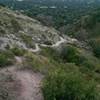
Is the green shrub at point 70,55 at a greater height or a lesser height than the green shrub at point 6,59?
lesser

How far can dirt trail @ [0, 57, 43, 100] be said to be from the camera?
34263mm

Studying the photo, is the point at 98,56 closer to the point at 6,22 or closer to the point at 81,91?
the point at 6,22

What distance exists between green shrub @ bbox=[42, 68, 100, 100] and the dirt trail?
147 centimetres

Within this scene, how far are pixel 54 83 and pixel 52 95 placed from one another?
97cm

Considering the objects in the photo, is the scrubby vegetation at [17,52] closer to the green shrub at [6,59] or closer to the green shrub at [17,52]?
the green shrub at [17,52]

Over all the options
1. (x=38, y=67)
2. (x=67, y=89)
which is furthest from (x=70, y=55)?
(x=67, y=89)

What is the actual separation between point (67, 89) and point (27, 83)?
18.5 feet

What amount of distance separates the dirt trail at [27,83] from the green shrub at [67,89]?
1465 millimetres

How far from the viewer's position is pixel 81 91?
3294 cm

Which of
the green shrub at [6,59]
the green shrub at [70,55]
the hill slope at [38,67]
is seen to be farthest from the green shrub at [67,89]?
the green shrub at [70,55]

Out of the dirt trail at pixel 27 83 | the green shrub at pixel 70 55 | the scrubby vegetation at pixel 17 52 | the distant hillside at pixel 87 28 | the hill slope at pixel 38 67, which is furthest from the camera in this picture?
the distant hillside at pixel 87 28

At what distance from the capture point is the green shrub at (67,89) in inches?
1286

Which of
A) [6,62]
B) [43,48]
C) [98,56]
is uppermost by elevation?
[6,62]

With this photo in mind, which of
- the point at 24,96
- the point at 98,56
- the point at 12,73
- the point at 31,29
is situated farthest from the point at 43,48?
the point at 24,96
